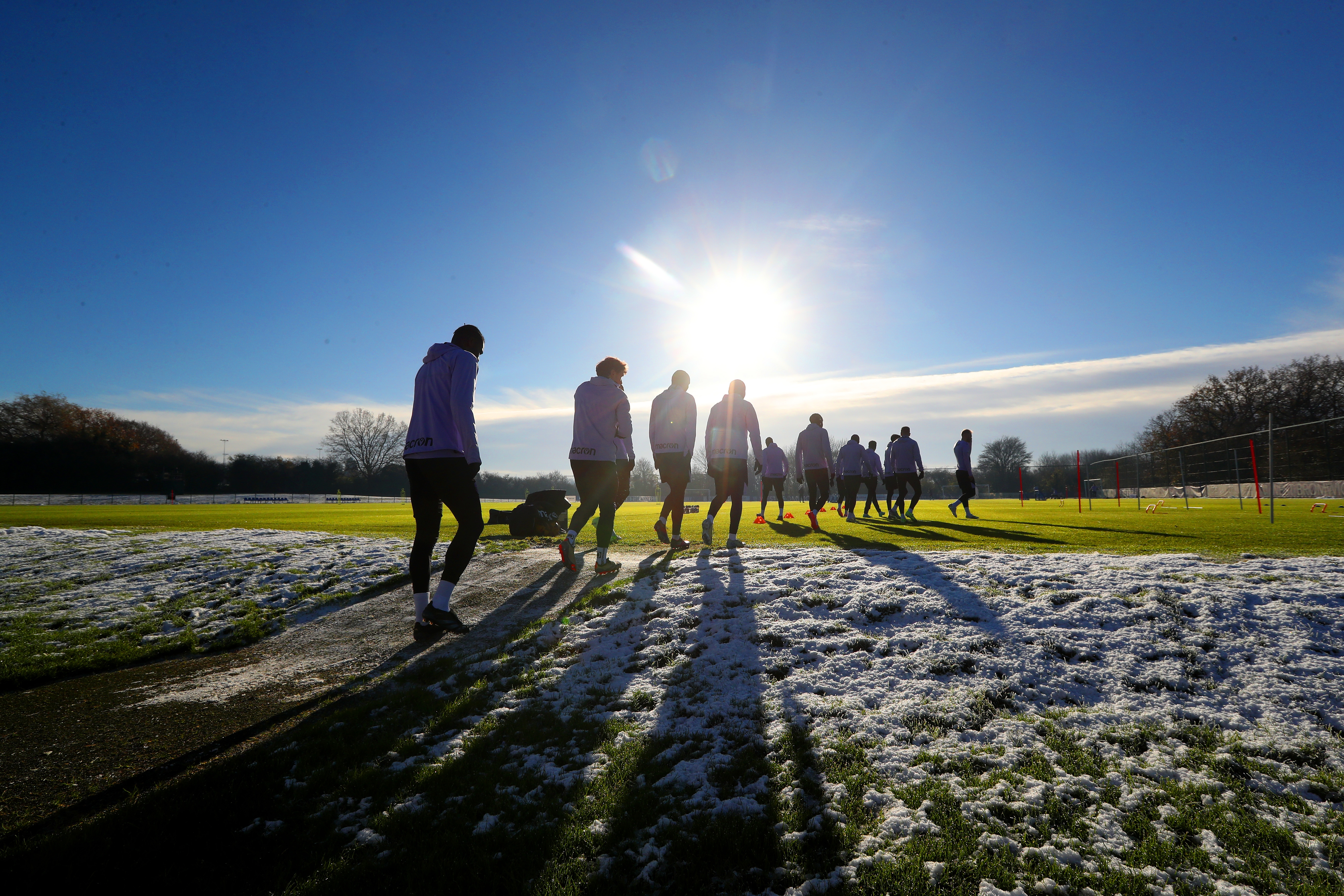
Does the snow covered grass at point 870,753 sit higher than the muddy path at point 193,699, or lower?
higher

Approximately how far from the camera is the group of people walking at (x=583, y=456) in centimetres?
444

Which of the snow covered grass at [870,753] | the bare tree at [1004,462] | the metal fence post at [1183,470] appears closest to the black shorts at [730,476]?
the snow covered grass at [870,753]

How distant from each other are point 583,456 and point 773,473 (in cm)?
941

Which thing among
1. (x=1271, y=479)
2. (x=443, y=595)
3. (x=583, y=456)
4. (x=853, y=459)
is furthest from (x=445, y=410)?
(x=1271, y=479)

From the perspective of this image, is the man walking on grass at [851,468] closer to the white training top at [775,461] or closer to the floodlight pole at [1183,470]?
the white training top at [775,461]

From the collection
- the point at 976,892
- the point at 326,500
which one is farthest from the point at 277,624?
the point at 326,500

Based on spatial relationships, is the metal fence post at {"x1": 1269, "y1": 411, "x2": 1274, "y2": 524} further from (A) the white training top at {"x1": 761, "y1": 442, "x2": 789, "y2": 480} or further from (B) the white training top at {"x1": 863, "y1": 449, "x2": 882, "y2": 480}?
(A) the white training top at {"x1": 761, "y1": 442, "x2": 789, "y2": 480}

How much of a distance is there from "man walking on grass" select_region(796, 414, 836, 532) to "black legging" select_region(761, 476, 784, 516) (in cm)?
202

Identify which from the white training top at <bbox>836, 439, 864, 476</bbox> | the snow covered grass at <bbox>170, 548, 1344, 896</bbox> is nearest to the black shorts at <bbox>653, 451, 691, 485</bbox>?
the snow covered grass at <bbox>170, 548, 1344, 896</bbox>

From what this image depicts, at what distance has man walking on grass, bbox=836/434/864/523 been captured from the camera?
1422 centimetres

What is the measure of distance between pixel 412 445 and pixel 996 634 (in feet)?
14.3

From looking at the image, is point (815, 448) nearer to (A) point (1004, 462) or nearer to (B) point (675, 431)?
(B) point (675, 431)

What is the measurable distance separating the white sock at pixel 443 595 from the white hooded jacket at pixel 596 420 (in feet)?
6.37

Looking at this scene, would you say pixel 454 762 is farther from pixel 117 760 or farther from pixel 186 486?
pixel 186 486
